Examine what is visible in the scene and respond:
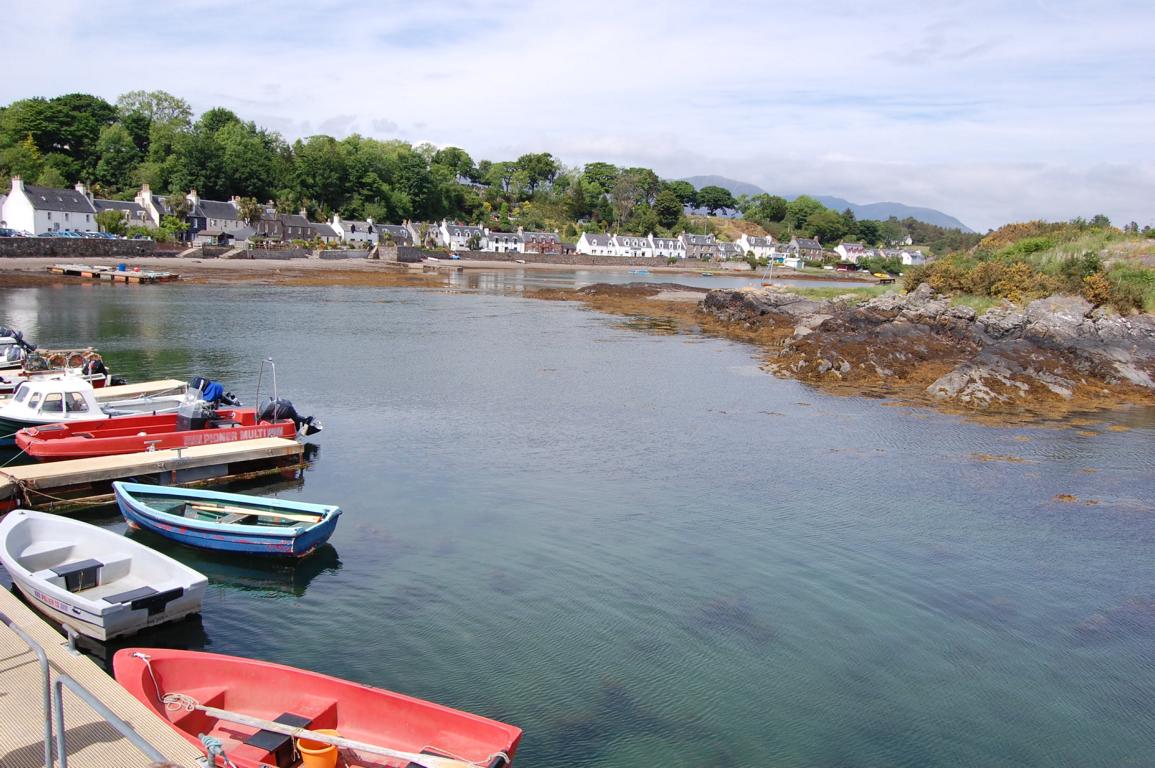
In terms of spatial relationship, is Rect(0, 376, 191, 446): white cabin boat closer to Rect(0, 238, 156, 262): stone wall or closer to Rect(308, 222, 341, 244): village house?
Rect(0, 238, 156, 262): stone wall

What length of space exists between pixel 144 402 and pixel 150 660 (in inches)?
685

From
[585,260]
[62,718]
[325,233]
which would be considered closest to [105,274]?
[325,233]

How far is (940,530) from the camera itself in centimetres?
2045

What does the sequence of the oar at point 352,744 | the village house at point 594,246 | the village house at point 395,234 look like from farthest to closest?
the village house at point 594,246, the village house at point 395,234, the oar at point 352,744

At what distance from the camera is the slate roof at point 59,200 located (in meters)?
92.1

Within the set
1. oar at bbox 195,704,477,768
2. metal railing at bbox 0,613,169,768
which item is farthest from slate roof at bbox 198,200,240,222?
metal railing at bbox 0,613,169,768

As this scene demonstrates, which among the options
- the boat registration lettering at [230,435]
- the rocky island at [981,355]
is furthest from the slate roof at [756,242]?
the boat registration lettering at [230,435]

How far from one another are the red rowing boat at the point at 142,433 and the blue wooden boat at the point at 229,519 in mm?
3488

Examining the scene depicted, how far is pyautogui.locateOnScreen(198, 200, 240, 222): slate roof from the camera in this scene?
11188 cm

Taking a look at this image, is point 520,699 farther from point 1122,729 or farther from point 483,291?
point 483,291

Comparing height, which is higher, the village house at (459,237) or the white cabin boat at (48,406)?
the village house at (459,237)

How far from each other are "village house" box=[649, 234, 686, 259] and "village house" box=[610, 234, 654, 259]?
1.73m

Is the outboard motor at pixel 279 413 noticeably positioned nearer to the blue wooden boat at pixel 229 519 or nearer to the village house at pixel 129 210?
the blue wooden boat at pixel 229 519

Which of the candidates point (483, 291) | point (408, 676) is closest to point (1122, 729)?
point (408, 676)
